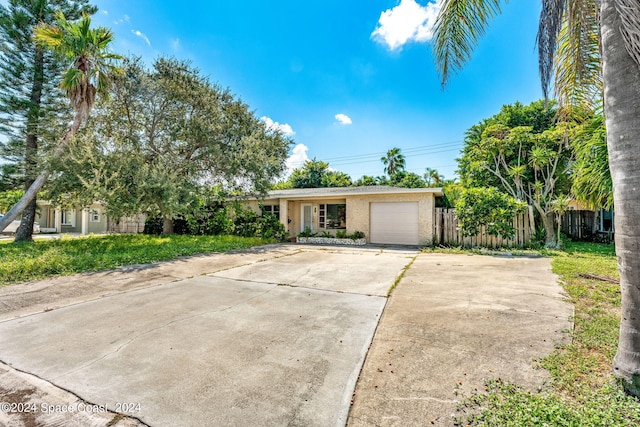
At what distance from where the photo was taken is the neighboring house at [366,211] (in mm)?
12586

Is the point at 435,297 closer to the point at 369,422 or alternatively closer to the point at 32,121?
the point at 369,422

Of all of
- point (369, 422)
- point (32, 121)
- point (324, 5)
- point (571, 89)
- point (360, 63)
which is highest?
point (324, 5)

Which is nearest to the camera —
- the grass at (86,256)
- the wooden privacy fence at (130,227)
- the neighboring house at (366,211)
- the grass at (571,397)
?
the grass at (571,397)

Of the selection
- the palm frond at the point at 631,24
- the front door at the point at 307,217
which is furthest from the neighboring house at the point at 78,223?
the palm frond at the point at 631,24

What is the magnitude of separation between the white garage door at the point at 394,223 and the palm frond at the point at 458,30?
869 cm

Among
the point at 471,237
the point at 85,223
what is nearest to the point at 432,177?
the point at 471,237

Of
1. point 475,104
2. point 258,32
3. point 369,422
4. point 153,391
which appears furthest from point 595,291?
point 258,32

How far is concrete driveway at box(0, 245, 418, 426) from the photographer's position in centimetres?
217

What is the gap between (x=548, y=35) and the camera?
4.06m

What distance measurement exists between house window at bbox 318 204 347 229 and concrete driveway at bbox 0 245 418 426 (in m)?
9.11

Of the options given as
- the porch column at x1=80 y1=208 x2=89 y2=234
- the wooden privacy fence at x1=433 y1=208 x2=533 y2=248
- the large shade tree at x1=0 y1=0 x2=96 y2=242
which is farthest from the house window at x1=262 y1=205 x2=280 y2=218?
Result: the porch column at x1=80 y1=208 x2=89 y2=234

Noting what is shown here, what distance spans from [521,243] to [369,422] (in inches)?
461

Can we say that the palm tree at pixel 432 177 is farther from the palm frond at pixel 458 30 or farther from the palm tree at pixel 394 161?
the palm frond at pixel 458 30

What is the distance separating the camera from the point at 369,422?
6.59ft
